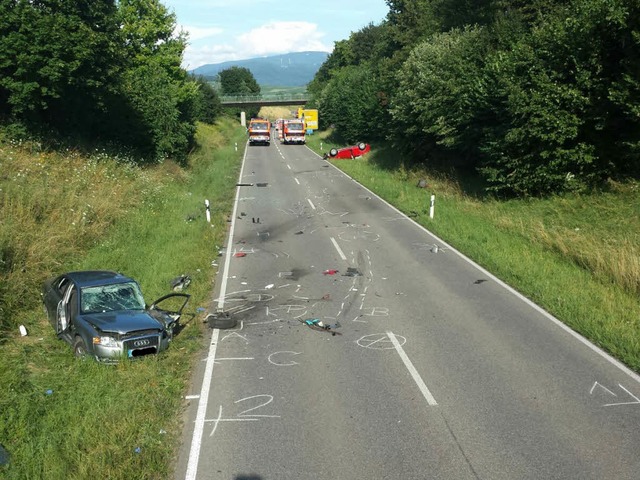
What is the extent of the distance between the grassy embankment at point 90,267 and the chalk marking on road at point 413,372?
3531 mm

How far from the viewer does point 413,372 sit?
8.28 metres

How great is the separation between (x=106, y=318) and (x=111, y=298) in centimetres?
79

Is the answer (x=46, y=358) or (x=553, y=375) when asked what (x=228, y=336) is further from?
(x=553, y=375)

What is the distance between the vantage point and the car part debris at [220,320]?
34.0 feet

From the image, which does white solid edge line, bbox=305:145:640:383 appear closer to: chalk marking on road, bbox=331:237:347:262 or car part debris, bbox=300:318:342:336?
chalk marking on road, bbox=331:237:347:262

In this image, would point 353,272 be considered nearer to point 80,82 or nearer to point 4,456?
point 4,456

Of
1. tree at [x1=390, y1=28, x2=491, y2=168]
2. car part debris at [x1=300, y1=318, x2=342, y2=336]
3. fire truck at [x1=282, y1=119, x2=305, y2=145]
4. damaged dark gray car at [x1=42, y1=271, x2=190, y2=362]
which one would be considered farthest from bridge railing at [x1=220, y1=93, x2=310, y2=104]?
car part debris at [x1=300, y1=318, x2=342, y2=336]

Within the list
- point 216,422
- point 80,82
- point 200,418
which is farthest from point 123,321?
point 80,82

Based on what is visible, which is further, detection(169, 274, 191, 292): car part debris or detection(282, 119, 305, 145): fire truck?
detection(282, 119, 305, 145): fire truck

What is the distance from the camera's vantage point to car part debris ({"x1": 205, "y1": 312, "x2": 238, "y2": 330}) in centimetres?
1036

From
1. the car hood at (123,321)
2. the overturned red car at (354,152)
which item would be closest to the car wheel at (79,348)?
the car hood at (123,321)

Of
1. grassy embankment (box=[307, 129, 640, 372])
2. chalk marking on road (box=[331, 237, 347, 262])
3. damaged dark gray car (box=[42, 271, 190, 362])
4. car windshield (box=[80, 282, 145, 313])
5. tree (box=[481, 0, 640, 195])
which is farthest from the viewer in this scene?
tree (box=[481, 0, 640, 195])

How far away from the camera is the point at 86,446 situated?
6.35 metres

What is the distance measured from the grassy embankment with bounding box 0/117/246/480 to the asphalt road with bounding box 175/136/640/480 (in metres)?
0.55
